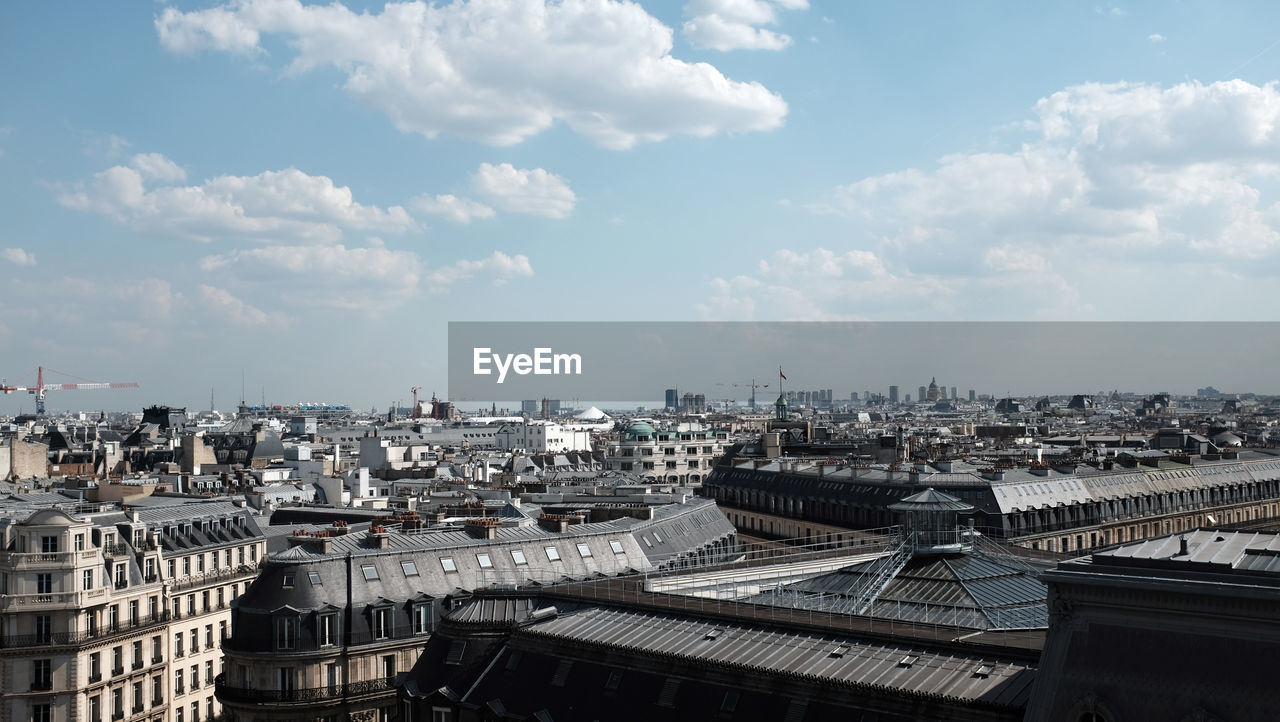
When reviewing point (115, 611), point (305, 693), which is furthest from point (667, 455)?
point (305, 693)

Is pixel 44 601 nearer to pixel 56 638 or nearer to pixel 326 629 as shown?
pixel 56 638

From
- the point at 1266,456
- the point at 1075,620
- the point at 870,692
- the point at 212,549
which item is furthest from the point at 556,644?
the point at 1266,456

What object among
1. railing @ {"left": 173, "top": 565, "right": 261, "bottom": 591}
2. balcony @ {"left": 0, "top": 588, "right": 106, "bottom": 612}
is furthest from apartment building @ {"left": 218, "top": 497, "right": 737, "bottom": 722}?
railing @ {"left": 173, "top": 565, "right": 261, "bottom": 591}

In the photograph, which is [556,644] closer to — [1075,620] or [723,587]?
[723,587]

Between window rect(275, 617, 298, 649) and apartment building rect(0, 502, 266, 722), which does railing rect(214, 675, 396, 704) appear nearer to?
window rect(275, 617, 298, 649)

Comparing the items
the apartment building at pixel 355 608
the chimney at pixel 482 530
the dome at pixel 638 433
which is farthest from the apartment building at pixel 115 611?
the dome at pixel 638 433

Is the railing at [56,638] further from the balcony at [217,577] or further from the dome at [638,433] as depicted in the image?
the dome at [638,433]
